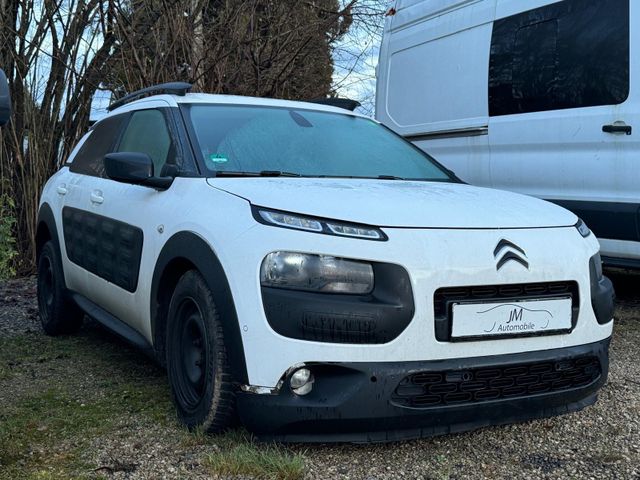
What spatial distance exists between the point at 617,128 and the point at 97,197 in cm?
300

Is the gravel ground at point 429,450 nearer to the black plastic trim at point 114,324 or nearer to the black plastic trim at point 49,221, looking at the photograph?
the black plastic trim at point 114,324

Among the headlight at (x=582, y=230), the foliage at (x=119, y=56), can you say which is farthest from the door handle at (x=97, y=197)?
the foliage at (x=119, y=56)

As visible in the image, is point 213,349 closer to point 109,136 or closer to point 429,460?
point 429,460

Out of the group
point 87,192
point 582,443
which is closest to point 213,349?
point 582,443

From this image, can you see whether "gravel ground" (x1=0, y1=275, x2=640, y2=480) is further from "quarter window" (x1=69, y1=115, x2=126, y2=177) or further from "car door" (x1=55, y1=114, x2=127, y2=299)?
"quarter window" (x1=69, y1=115, x2=126, y2=177)

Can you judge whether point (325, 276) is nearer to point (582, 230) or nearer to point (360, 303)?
point (360, 303)

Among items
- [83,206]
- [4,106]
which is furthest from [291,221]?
[83,206]

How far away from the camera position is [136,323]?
341 cm

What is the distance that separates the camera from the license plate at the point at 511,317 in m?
2.45

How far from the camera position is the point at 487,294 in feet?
8.21

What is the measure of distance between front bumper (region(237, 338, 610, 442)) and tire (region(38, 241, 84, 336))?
2.37 meters

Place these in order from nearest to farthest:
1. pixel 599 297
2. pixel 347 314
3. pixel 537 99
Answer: pixel 347 314
pixel 599 297
pixel 537 99

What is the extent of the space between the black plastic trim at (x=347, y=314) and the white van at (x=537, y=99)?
97.9 inches

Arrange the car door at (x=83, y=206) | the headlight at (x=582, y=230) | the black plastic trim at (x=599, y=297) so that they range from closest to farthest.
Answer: the black plastic trim at (x=599, y=297), the headlight at (x=582, y=230), the car door at (x=83, y=206)
